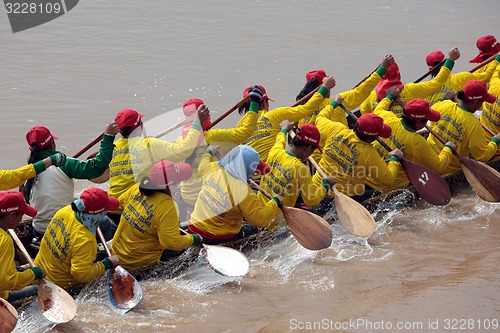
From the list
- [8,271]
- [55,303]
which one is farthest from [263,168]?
[8,271]

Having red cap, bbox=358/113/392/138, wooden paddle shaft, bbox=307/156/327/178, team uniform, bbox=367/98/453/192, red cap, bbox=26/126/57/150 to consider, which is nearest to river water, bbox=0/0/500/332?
team uniform, bbox=367/98/453/192

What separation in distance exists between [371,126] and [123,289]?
275 centimetres

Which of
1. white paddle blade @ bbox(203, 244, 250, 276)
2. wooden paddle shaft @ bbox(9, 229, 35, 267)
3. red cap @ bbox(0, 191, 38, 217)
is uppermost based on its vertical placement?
red cap @ bbox(0, 191, 38, 217)

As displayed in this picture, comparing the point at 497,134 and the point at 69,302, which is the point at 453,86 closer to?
the point at 497,134

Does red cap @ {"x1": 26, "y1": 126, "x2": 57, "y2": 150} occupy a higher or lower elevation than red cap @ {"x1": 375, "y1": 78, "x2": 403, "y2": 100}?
higher

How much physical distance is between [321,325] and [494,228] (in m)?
2.79

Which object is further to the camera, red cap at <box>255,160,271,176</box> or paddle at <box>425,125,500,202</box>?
paddle at <box>425,125,500,202</box>

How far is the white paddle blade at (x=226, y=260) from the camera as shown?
615 centimetres

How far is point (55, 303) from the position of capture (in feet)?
17.7

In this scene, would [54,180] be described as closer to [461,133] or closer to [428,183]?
[428,183]

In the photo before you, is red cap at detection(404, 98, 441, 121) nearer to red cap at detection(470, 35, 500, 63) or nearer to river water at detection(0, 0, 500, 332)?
river water at detection(0, 0, 500, 332)

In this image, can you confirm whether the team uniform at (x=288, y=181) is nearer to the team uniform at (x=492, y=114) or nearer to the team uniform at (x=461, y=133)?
the team uniform at (x=461, y=133)

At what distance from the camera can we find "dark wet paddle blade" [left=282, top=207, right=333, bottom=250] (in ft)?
21.9

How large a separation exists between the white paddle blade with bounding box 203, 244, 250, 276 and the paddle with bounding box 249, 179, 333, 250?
636mm
